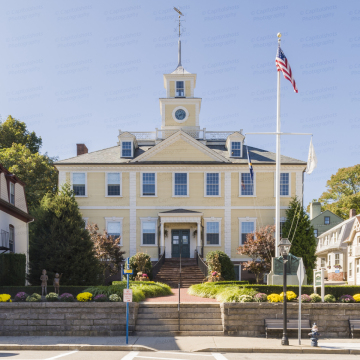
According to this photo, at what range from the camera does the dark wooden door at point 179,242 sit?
38.0 meters

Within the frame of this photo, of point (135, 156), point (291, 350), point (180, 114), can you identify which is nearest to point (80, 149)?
→ point (135, 156)

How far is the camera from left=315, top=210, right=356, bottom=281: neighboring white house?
45156mm

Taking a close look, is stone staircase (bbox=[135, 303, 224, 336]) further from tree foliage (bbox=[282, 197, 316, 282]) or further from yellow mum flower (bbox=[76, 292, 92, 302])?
tree foliage (bbox=[282, 197, 316, 282])

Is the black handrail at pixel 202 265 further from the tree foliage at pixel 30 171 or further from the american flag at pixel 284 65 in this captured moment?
the tree foliage at pixel 30 171

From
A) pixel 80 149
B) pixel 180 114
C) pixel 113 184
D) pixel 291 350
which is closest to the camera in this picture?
pixel 291 350

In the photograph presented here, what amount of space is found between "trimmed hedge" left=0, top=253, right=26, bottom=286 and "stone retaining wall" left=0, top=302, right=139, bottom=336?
5.07 m

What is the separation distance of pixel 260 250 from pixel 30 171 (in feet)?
69.3

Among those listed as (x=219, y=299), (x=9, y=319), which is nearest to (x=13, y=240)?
(x=9, y=319)

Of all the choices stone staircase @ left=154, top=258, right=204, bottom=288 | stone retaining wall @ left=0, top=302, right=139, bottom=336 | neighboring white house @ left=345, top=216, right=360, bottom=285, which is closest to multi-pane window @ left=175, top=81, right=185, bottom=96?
stone staircase @ left=154, top=258, right=204, bottom=288

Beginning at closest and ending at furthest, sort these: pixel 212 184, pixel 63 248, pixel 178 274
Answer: pixel 63 248 → pixel 178 274 → pixel 212 184

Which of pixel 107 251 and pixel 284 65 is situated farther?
pixel 107 251

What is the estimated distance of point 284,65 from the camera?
24.7 meters

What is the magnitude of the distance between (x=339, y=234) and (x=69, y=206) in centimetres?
2815

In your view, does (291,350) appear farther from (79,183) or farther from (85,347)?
(79,183)
